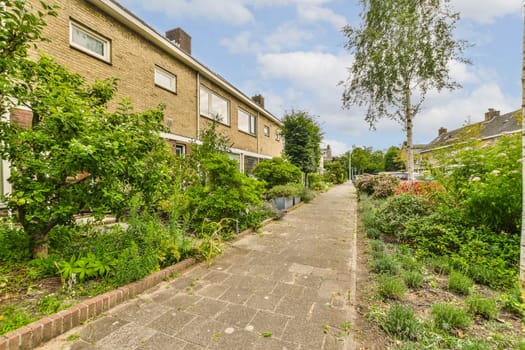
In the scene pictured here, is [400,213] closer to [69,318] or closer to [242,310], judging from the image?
[242,310]

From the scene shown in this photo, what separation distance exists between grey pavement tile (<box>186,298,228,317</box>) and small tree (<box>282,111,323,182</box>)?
11097 millimetres

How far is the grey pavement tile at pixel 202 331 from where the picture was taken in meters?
2.06

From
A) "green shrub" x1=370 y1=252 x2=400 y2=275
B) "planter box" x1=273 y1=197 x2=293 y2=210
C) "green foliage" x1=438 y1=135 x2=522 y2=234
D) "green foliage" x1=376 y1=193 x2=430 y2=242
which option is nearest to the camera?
"green shrub" x1=370 y1=252 x2=400 y2=275

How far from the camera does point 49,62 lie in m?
3.23

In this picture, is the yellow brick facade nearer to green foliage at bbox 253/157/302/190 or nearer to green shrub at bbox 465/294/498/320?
green foliage at bbox 253/157/302/190

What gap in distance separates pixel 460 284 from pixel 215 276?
3.33 m

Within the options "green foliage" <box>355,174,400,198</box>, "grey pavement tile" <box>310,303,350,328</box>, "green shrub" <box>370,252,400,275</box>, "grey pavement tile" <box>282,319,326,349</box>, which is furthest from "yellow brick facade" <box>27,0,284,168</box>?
"green foliage" <box>355,174,400,198</box>

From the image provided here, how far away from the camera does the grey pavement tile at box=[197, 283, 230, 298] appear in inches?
113

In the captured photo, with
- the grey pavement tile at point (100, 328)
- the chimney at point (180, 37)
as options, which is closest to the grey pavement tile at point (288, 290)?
the grey pavement tile at point (100, 328)

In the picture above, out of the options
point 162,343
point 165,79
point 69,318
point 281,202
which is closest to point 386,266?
point 162,343

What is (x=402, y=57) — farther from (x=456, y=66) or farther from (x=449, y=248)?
(x=449, y=248)

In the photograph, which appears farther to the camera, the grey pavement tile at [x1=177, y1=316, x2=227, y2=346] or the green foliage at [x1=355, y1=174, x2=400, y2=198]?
the green foliage at [x1=355, y1=174, x2=400, y2=198]

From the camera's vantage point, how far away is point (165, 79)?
7.92m

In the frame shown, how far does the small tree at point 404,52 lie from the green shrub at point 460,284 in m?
8.23
